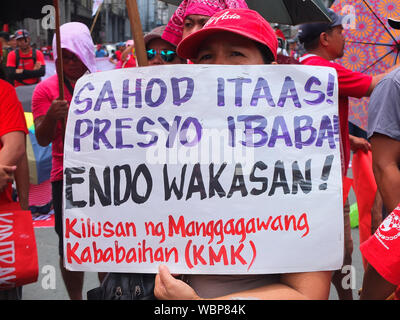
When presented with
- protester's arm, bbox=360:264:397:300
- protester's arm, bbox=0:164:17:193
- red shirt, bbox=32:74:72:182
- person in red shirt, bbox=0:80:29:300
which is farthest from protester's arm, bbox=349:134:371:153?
protester's arm, bbox=0:164:17:193

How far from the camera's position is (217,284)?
1.67m

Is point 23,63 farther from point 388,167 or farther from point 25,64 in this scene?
point 388,167

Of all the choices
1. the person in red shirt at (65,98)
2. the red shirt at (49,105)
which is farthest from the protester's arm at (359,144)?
the red shirt at (49,105)

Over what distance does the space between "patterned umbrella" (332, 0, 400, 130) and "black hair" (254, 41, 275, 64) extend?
1758 mm

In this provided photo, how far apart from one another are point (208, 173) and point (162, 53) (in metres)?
1.60

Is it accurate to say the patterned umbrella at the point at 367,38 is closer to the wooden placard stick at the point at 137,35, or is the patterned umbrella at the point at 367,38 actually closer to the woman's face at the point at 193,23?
the woman's face at the point at 193,23

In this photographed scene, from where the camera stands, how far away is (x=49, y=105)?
3.37 meters

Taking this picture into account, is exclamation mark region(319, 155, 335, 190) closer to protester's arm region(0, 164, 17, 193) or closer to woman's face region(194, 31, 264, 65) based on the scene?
woman's face region(194, 31, 264, 65)

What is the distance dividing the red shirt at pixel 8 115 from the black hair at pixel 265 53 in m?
1.32

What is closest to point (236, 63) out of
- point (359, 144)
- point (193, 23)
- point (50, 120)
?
point (193, 23)
